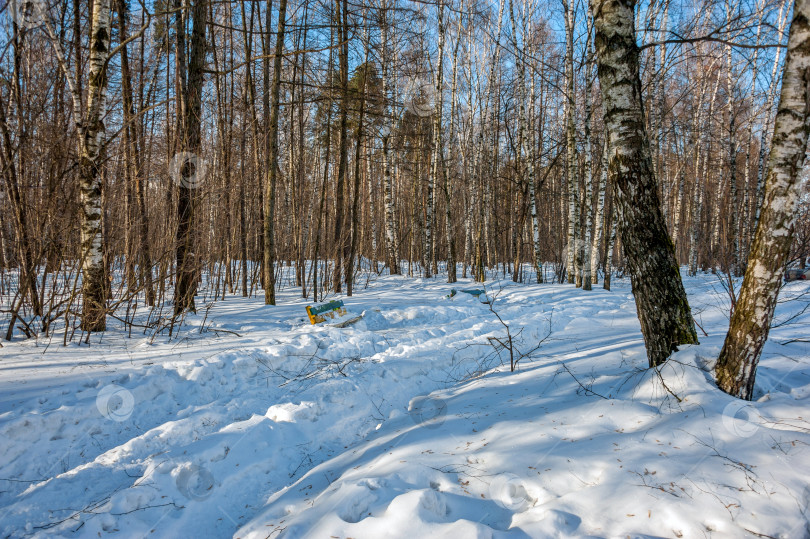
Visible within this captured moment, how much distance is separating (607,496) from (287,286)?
1174cm

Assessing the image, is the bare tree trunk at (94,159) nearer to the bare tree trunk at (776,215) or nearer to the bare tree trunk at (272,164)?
the bare tree trunk at (272,164)

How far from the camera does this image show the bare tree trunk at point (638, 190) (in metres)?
3.46

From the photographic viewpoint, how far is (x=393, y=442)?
3.20 m

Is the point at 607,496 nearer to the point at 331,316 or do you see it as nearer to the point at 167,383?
the point at 167,383

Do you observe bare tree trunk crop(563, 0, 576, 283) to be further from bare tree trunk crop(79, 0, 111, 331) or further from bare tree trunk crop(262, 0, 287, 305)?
bare tree trunk crop(79, 0, 111, 331)

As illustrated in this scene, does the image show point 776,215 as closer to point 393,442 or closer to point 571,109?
point 393,442

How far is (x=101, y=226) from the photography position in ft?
17.8

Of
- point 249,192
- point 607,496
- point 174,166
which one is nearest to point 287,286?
point 249,192

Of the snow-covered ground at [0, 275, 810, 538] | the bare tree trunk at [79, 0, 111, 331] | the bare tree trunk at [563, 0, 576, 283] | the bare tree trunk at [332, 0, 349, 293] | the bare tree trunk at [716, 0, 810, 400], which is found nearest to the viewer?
the snow-covered ground at [0, 275, 810, 538]

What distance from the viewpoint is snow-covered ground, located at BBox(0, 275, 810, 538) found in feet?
6.66

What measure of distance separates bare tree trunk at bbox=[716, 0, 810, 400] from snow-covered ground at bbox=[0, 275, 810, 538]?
0.32 m

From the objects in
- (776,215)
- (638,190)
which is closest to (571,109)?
(638,190)

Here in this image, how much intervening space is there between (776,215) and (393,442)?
3.27 meters

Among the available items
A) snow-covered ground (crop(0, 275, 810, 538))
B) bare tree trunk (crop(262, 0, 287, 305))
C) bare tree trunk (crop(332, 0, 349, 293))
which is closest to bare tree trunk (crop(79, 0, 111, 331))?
snow-covered ground (crop(0, 275, 810, 538))
